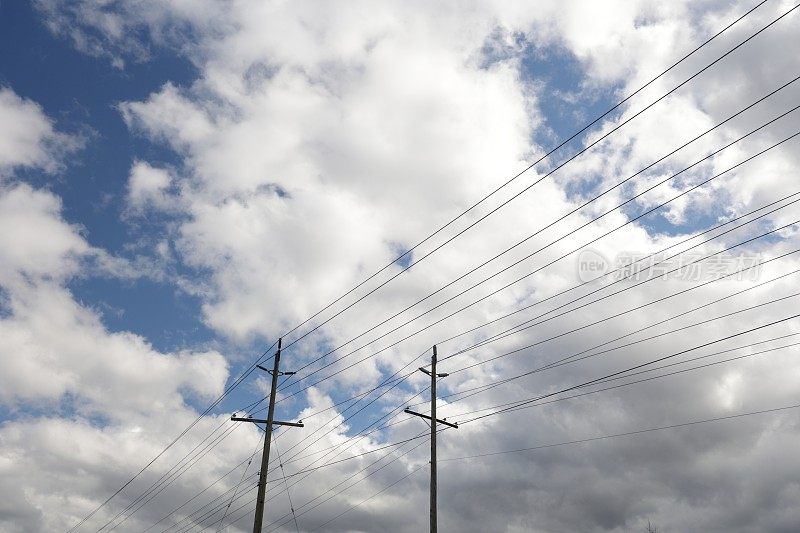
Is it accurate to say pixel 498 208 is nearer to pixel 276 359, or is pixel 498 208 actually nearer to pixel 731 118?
pixel 731 118

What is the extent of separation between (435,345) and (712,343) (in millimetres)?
15760

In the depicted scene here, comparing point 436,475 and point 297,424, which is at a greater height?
point 297,424

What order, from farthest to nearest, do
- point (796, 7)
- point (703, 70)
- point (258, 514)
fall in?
point (258, 514) < point (703, 70) < point (796, 7)

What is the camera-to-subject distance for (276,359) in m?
31.9

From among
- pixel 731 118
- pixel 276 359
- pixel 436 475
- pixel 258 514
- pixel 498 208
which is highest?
pixel 276 359

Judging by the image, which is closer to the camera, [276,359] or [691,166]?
[691,166]

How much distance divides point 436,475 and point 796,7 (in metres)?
21.1

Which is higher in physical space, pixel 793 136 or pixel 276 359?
pixel 276 359

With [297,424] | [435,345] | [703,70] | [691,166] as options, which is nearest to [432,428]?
[435,345]

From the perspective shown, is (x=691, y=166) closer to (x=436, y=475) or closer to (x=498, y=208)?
(x=498, y=208)

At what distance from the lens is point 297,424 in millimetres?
29266

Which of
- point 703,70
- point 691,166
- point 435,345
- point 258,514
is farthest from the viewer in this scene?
point 435,345

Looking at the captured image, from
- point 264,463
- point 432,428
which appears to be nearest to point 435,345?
point 432,428

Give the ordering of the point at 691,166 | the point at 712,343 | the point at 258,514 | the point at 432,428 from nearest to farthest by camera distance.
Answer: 1. the point at 691,166
2. the point at 712,343
3. the point at 258,514
4. the point at 432,428
